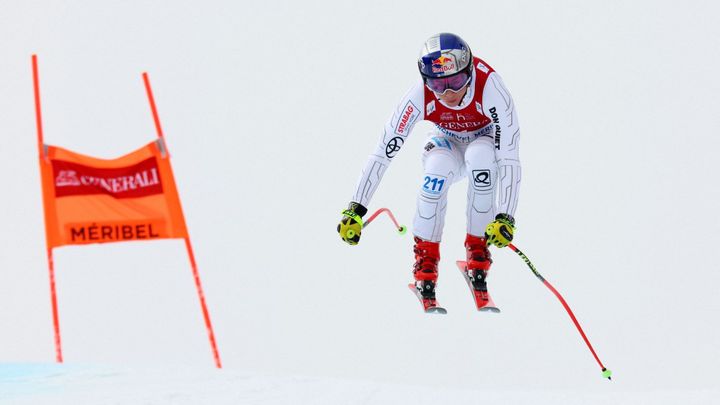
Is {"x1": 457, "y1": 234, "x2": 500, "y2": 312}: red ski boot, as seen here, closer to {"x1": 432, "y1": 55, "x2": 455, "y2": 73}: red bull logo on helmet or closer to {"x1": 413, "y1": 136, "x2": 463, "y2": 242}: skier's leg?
{"x1": 413, "y1": 136, "x2": 463, "y2": 242}: skier's leg

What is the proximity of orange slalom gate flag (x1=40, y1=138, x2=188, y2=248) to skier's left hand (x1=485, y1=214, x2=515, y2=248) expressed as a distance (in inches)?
154

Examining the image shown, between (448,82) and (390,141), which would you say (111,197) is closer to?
(390,141)

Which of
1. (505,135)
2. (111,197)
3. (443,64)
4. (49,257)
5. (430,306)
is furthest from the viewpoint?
(111,197)

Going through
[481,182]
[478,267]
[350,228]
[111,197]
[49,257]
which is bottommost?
[478,267]

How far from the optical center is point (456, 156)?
692 centimetres

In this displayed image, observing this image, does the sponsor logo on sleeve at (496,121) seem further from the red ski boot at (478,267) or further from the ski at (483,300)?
the ski at (483,300)

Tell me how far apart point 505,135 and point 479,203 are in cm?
63

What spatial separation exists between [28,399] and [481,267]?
473cm

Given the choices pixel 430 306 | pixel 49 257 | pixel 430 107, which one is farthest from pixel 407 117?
pixel 49 257

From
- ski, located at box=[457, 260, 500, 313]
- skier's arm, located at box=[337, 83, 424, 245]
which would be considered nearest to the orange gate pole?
skier's arm, located at box=[337, 83, 424, 245]

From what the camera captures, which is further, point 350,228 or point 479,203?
point 479,203

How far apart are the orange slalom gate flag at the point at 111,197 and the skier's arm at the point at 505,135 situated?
12.9ft

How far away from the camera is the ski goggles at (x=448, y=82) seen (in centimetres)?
632

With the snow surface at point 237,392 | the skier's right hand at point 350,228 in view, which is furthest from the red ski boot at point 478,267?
the snow surface at point 237,392
